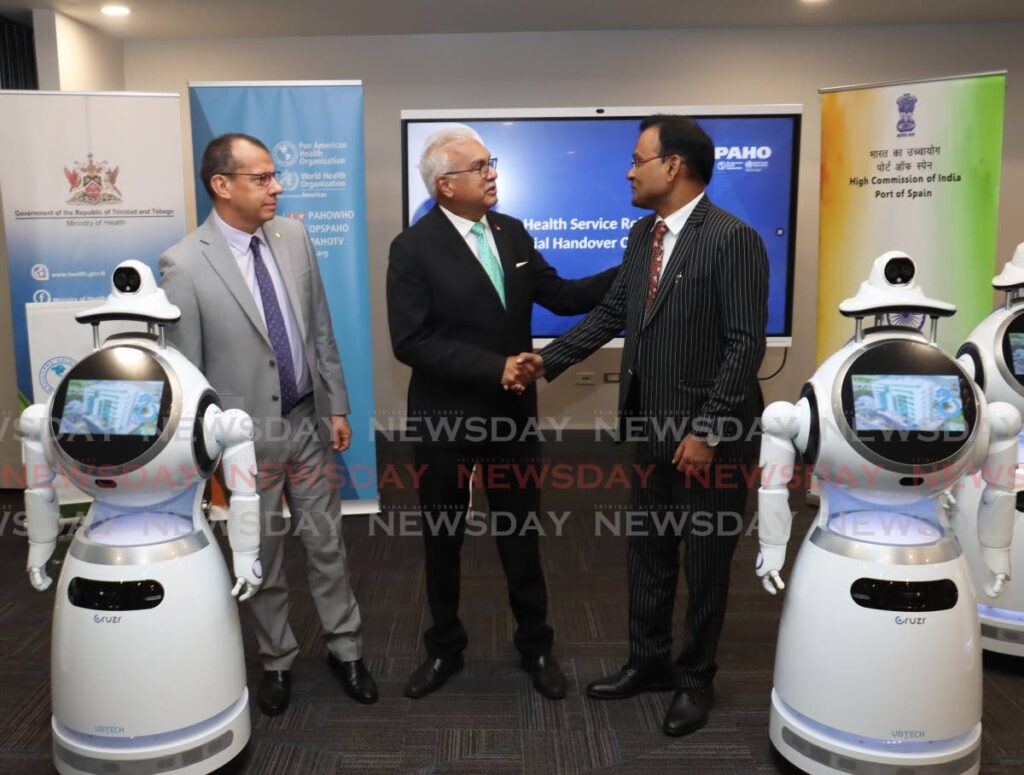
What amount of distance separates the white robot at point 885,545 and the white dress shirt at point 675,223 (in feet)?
1.71

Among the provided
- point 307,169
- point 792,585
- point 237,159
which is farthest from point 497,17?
point 792,585

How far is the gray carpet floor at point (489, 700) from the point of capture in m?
2.43

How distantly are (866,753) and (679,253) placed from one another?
4.40 feet

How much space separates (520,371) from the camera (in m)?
2.56

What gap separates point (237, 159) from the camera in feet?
8.32

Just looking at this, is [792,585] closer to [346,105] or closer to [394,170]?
[346,105]

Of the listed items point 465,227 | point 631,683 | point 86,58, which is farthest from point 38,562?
point 86,58

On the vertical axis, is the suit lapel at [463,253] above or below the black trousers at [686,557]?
above

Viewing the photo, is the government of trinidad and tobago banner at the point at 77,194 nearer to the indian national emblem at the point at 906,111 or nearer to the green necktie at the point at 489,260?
the green necktie at the point at 489,260

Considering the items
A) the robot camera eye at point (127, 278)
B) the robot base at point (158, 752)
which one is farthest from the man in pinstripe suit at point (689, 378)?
the robot camera eye at point (127, 278)

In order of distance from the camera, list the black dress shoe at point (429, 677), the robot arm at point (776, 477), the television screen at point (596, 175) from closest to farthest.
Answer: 1. the robot arm at point (776, 477)
2. the black dress shoe at point (429, 677)
3. the television screen at point (596, 175)

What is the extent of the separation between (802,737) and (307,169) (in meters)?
3.43

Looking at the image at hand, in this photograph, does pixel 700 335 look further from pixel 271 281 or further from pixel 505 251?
pixel 271 281

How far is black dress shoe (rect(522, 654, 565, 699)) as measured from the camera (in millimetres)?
2758
